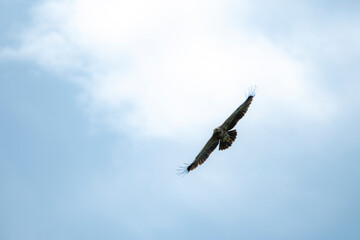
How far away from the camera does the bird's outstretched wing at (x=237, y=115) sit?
110 ft

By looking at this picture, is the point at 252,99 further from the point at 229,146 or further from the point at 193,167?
the point at 193,167

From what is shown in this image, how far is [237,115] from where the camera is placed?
3388cm

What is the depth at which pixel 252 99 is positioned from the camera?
33.7 m

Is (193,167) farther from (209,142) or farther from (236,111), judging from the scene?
(236,111)

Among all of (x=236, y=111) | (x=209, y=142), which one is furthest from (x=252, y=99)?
(x=209, y=142)

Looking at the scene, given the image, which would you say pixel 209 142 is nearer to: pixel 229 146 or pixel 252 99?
pixel 229 146

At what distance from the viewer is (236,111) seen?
3372 centimetres

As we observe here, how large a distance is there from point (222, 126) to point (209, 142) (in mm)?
1286

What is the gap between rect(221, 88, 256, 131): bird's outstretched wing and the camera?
110 ft

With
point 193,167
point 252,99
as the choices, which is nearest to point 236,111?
point 252,99

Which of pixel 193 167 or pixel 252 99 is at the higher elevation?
pixel 252 99

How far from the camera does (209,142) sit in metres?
34.8

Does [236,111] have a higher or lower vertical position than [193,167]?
higher

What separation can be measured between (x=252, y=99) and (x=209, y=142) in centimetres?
337
